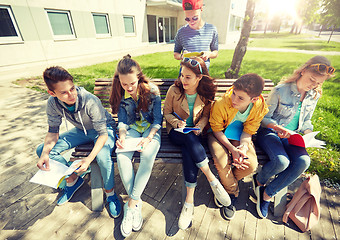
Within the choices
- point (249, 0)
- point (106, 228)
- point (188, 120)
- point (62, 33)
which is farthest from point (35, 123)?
point (62, 33)

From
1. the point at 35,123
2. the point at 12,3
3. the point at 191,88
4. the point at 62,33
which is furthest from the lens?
the point at 62,33

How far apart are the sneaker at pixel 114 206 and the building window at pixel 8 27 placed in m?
10.0

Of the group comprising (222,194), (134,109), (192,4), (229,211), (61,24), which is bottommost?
(229,211)

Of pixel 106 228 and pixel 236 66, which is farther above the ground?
pixel 236 66

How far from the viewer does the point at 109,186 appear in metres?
2.14

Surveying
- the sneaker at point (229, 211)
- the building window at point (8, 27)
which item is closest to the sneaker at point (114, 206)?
the sneaker at point (229, 211)

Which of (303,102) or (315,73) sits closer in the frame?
(315,73)

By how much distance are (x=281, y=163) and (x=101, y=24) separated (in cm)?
1348

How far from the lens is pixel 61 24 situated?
32.1ft

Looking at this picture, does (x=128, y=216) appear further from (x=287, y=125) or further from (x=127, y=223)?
(x=287, y=125)

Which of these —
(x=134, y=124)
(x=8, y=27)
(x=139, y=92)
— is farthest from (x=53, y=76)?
(x=8, y=27)

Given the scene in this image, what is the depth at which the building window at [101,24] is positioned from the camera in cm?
1146

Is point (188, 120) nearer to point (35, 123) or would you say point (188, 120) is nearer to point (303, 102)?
point (303, 102)

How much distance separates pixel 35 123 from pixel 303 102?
5.11 meters
